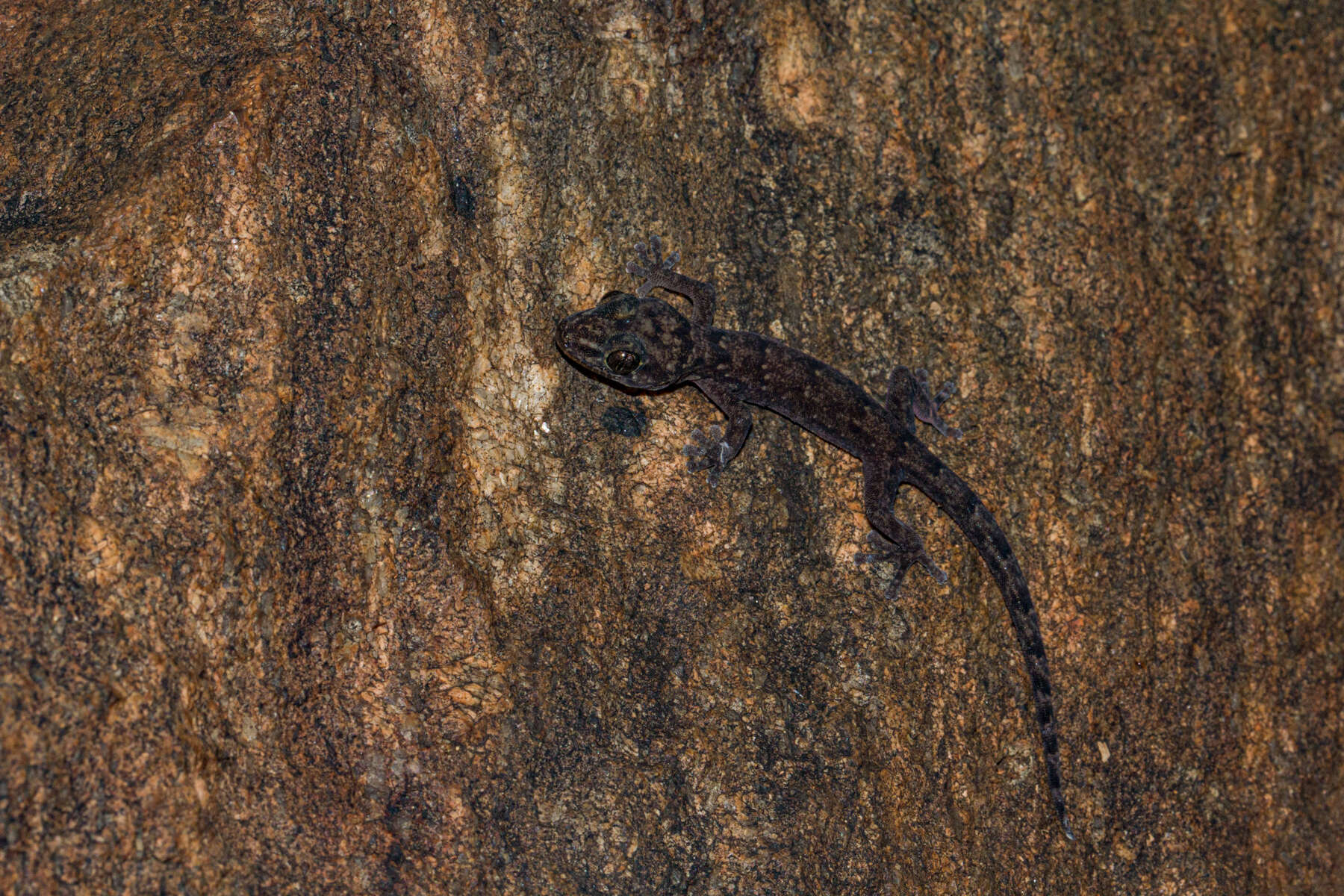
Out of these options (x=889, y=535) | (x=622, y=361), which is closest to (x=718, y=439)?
(x=622, y=361)

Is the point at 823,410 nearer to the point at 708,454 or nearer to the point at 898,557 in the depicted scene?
the point at 708,454

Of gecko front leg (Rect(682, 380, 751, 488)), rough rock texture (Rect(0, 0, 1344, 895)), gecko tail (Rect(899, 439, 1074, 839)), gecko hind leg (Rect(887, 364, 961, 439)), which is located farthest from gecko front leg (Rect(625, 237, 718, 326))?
gecko tail (Rect(899, 439, 1074, 839))

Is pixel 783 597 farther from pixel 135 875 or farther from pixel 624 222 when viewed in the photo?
pixel 135 875

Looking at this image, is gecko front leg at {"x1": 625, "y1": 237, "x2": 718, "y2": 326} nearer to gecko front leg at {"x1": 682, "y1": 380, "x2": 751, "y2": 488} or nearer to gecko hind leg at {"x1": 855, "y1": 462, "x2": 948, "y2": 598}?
gecko front leg at {"x1": 682, "y1": 380, "x2": 751, "y2": 488}

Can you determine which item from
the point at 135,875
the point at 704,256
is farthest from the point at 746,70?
the point at 135,875

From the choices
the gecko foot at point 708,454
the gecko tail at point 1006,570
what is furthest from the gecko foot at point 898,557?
the gecko foot at point 708,454

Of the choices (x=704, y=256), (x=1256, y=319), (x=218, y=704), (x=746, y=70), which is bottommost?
(x=218, y=704)

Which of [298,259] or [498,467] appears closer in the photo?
[298,259]

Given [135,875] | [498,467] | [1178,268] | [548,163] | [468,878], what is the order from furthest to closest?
1. [1178,268]
2. [548,163]
3. [498,467]
4. [468,878]
5. [135,875]

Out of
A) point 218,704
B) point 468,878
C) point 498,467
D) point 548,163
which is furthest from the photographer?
point 548,163
